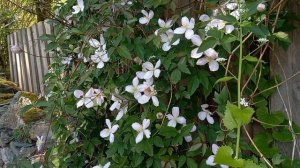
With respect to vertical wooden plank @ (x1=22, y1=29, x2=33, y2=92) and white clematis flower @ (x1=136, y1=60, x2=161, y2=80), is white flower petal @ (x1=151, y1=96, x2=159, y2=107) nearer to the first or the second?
white clematis flower @ (x1=136, y1=60, x2=161, y2=80)

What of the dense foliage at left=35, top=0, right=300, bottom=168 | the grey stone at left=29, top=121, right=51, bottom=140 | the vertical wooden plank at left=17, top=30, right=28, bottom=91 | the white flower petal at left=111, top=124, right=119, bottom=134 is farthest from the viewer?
the vertical wooden plank at left=17, top=30, right=28, bottom=91

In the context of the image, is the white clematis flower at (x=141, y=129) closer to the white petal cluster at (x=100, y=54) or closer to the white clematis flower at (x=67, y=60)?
the white petal cluster at (x=100, y=54)

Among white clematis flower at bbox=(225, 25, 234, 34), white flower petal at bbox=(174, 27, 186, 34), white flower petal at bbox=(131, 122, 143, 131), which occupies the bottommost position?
white flower petal at bbox=(131, 122, 143, 131)

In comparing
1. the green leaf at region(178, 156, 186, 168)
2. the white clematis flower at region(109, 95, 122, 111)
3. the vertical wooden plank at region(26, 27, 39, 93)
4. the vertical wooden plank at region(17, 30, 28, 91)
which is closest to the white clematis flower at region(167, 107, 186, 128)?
the green leaf at region(178, 156, 186, 168)

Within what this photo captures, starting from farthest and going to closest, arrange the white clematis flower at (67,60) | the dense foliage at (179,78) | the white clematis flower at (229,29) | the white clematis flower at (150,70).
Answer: the white clematis flower at (67,60)
the white clematis flower at (150,70)
the dense foliage at (179,78)
the white clematis flower at (229,29)

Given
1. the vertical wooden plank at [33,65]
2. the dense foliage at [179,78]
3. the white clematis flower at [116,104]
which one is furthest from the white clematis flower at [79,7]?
the vertical wooden plank at [33,65]

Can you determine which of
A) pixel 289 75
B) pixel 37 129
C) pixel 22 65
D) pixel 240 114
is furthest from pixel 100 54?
pixel 22 65
